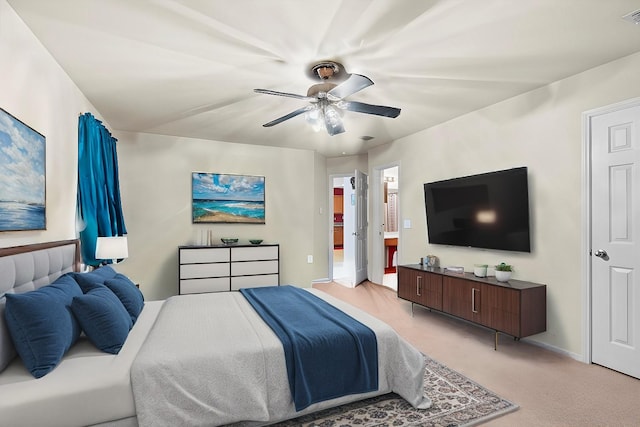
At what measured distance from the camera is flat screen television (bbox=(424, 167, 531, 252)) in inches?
135

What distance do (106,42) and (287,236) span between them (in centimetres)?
397

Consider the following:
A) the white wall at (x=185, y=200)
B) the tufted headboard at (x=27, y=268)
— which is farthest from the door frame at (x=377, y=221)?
the tufted headboard at (x=27, y=268)

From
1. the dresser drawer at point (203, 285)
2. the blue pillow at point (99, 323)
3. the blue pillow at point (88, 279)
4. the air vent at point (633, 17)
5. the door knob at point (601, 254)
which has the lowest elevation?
the dresser drawer at point (203, 285)

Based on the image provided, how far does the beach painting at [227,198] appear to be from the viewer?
529 centimetres

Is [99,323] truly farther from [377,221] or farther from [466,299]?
[377,221]

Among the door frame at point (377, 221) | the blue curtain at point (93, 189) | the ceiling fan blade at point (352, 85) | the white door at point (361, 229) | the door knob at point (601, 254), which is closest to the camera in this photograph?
the ceiling fan blade at point (352, 85)

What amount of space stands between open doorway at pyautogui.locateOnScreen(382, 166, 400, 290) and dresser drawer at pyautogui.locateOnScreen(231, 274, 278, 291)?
2.06m

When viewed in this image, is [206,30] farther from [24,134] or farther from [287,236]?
[287,236]

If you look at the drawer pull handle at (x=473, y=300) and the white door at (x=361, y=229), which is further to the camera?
the white door at (x=361, y=229)

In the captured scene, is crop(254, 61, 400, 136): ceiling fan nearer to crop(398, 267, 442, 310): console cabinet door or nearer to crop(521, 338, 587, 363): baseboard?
crop(398, 267, 442, 310): console cabinet door

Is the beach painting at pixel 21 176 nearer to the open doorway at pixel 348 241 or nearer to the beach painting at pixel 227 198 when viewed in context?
the beach painting at pixel 227 198

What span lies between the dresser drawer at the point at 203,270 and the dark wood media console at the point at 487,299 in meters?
2.76

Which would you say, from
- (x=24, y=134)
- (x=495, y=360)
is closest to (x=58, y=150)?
(x=24, y=134)

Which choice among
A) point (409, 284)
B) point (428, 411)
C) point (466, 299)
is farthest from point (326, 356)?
point (409, 284)
